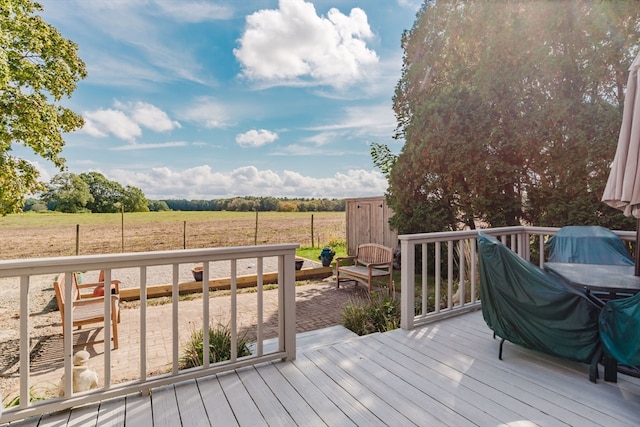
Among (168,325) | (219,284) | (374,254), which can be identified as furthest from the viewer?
(374,254)

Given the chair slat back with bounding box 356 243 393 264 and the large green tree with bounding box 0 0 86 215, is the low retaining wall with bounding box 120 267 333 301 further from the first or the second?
the large green tree with bounding box 0 0 86 215

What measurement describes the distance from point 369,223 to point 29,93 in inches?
306

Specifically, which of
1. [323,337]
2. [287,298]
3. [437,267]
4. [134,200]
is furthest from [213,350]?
[134,200]

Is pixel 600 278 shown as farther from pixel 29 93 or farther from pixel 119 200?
pixel 119 200

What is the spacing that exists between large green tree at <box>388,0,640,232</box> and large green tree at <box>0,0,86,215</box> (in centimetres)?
709

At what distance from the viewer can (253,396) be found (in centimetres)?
196

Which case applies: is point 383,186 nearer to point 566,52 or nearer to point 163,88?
point 566,52

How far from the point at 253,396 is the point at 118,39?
851 cm

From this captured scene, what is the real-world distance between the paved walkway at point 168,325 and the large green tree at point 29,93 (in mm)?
3708

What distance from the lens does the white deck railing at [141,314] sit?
5.44 ft

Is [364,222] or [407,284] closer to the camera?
[407,284]

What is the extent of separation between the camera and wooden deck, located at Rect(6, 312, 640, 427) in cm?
173

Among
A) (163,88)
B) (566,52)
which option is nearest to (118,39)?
(163,88)

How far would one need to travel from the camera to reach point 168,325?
4.41m
